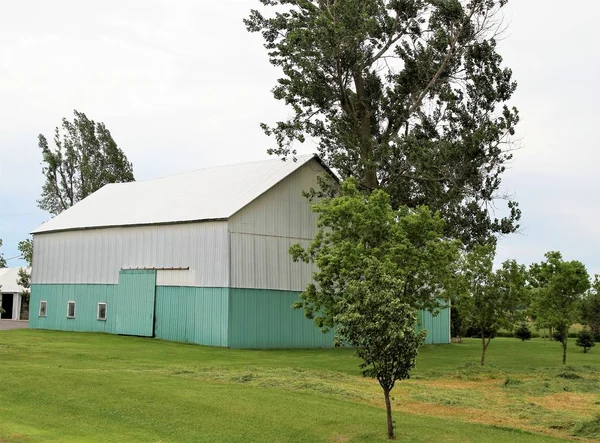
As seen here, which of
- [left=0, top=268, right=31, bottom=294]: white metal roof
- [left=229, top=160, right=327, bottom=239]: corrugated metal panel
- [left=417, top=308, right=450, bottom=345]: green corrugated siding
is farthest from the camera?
[left=0, top=268, right=31, bottom=294]: white metal roof

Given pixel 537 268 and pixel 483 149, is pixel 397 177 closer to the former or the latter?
pixel 483 149

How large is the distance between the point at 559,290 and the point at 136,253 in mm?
26772

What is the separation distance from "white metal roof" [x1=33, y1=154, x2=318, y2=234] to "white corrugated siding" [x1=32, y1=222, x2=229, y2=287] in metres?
0.62

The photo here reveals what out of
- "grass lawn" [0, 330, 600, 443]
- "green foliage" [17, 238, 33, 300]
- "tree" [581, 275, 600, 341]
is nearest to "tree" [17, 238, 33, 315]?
"green foliage" [17, 238, 33, 300]

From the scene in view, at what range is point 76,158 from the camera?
83.1 m

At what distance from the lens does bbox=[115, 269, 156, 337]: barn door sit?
4966cm

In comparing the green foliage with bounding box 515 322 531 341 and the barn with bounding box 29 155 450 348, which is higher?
the barn with bounding box 29 155 450 348

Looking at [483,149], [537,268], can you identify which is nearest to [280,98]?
[483,149]

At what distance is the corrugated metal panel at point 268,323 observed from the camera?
45438 millimetres

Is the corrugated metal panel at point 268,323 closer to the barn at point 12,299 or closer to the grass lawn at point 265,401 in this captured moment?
the grass lawn at point 265,401

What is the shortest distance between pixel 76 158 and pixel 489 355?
5143cm

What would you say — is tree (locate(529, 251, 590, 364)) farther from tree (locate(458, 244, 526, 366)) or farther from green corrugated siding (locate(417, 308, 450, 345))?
green corrugated siding (locate(417, 308, 450, 345))

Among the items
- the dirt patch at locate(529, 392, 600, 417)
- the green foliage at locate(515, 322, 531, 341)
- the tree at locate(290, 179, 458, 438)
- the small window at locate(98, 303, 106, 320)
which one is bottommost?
the dirt patch at locate(529, 392, 600, 417)

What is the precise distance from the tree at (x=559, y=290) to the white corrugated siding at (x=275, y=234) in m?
15.4
